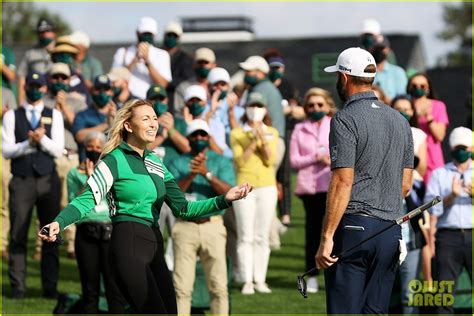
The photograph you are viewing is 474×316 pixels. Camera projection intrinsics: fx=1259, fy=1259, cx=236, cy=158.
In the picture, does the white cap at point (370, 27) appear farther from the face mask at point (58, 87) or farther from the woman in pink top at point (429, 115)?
the face mask at point (58, 87)

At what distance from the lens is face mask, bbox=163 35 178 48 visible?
16.7m

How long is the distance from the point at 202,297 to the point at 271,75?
4914mm

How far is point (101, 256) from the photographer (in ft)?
42.8

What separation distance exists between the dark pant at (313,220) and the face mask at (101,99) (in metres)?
2.60

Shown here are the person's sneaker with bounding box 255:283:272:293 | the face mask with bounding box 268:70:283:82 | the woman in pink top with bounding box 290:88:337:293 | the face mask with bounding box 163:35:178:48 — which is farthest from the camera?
the face mask with bounding box 268:70:283:82

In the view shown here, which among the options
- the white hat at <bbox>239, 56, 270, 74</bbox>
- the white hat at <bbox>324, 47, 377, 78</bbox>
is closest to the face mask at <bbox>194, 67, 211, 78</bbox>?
the white hat at <bbox>239, 56, 270, 74</bbox>

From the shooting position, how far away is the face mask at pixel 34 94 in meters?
14.4

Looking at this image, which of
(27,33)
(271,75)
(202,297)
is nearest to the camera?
(202,297)

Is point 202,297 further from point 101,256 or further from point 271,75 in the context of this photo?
point 271,75

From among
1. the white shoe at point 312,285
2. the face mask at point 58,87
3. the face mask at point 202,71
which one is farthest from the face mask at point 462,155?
the face mask at point 58,87

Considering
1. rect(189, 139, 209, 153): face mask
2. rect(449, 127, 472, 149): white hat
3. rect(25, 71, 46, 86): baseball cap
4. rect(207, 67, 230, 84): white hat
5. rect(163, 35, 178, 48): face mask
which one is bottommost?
rect(189, 139, 209, 153): face mask

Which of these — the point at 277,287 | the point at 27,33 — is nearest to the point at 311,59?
the point at 277,287

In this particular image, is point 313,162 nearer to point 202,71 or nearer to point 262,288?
point 262,288

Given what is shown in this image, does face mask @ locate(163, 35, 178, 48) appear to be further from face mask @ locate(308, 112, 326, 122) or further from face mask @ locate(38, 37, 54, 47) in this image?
face mask @ locate(308, 112, 326, 122)
